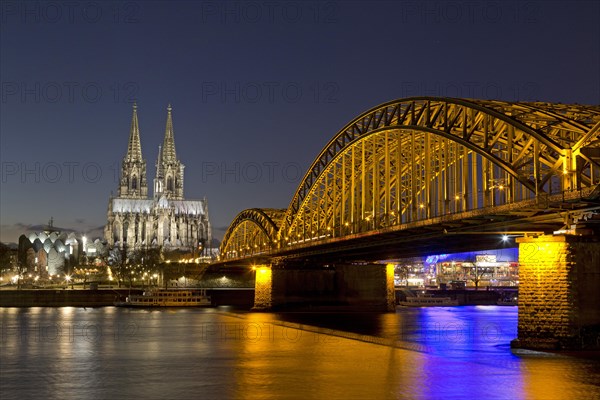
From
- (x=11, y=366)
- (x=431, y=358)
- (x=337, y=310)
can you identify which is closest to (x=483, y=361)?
(x=431, y=358)

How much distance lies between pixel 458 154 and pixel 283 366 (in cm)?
2529

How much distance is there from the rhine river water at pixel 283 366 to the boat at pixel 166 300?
62.8 metres

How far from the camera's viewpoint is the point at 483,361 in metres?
44.7

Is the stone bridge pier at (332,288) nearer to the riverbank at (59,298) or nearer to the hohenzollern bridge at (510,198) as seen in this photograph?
the hohenzollern bridge at (510,198)

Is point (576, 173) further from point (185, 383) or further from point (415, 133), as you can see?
point (415, 133)

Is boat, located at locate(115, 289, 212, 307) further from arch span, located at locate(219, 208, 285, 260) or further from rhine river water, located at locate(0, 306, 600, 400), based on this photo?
rhine river water, located at locate(0, 306, 600, 400)

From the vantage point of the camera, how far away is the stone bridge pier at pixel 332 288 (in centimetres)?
10944

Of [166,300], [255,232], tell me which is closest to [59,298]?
[166,300]

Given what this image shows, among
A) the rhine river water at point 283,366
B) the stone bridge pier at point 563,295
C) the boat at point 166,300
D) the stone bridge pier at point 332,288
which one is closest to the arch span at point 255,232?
the stone bridge pier at point 332,288

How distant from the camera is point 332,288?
11081cm

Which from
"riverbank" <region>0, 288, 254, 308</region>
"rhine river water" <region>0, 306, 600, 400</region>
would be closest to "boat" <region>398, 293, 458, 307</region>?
"riverbank" <region>0, 288, 254, 308</region>

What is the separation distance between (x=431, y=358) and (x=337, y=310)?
61922 millimetres

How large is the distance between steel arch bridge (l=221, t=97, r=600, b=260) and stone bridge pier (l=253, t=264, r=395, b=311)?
5.24 meters

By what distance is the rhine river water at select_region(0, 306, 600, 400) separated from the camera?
33375 mm
